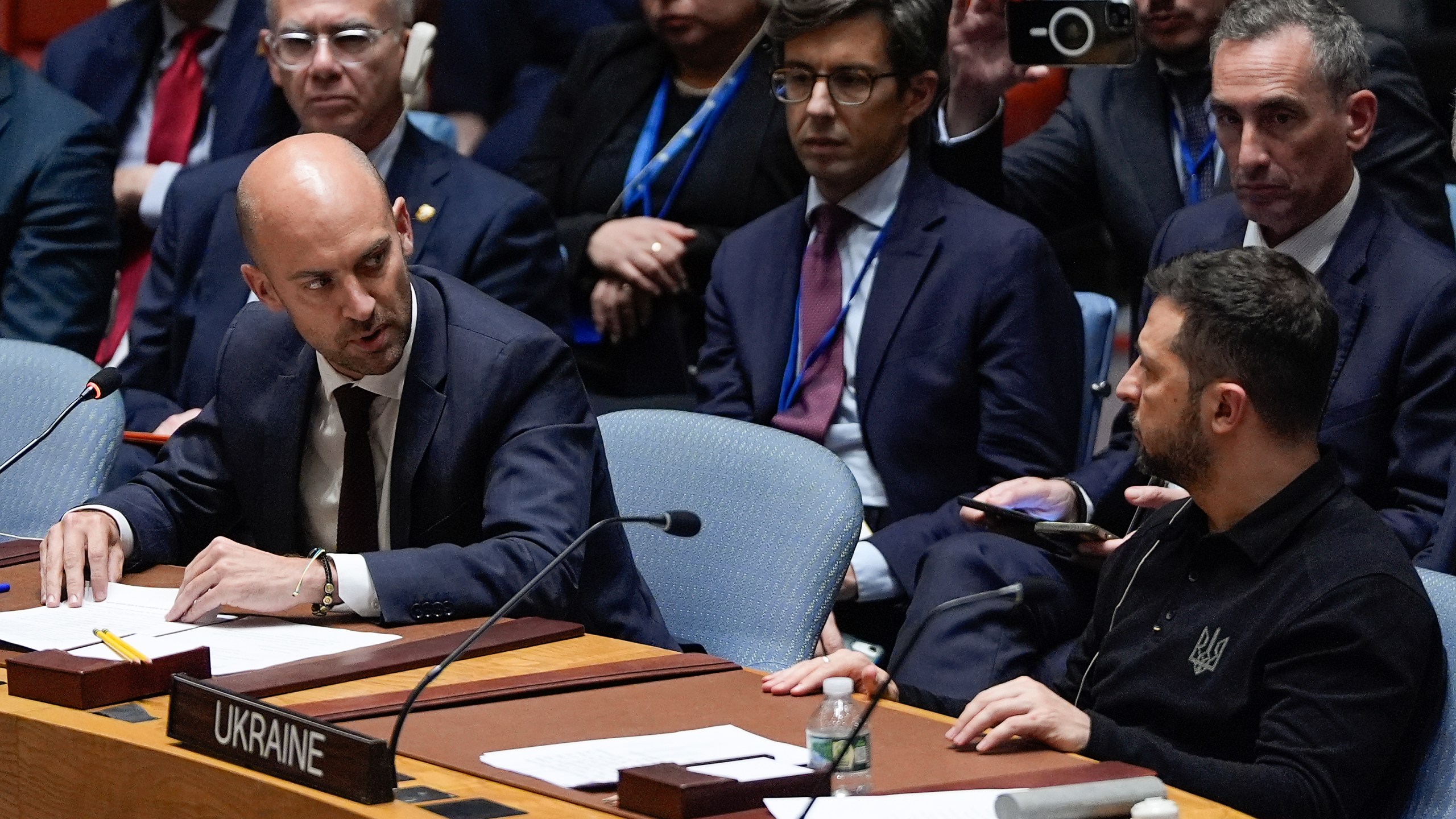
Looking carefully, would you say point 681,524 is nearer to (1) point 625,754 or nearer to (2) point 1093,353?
(1) point 625,754

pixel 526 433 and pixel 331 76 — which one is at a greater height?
pixel 331 76

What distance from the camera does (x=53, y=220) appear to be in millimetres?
4367

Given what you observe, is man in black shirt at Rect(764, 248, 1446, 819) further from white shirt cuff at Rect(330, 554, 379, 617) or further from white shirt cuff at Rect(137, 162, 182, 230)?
white shirt cuff at Rect(137, 162, 182, 230)

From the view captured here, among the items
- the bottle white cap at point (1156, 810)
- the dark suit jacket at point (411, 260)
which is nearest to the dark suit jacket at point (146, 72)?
the dark suit jacket at point (411, 260)

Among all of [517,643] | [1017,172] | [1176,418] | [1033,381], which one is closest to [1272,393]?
[1176,418]

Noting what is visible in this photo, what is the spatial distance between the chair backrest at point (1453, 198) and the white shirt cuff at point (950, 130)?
0.86 metres

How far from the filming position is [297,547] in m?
2.77

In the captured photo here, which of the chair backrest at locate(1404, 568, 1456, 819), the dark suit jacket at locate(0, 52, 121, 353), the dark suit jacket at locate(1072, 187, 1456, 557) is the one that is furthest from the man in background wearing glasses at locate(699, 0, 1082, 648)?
the dark suit jacket at locate(0, 52, 121, 353)

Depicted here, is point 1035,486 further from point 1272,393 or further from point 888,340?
point 1272,393

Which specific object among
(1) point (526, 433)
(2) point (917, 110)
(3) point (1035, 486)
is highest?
(2) point (917, 110)

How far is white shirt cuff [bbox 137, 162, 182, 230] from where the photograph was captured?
4.56m

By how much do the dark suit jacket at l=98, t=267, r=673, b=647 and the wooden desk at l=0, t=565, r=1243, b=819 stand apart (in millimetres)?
299

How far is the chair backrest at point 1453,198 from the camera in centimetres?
367

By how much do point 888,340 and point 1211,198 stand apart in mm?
625
